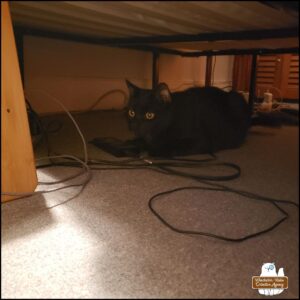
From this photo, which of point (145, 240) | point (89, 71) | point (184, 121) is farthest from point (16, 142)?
point (89, 71)

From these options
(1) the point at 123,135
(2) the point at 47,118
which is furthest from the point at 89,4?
(2) the point at 47,118

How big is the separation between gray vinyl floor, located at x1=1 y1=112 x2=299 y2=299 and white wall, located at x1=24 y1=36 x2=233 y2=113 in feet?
2.85

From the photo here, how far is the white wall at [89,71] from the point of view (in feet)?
5.97

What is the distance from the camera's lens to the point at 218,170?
93 centimetres

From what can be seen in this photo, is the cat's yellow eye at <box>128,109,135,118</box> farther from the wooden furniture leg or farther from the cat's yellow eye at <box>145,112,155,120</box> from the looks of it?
the wooden furniture leg

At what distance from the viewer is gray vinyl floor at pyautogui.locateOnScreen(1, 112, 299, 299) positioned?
0.35 meters

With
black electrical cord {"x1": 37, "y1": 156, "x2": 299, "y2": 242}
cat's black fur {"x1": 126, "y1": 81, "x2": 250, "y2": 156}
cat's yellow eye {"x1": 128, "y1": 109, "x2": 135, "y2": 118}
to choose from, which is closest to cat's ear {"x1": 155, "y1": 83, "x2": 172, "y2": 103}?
cat's black fur {"x1": 126, "y1": 81, "x2": 250, "y2": 156}

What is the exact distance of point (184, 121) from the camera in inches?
45.4

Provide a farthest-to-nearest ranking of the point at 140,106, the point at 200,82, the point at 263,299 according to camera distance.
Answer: the point at 200,82
the point at 140,106
the point at 263,299

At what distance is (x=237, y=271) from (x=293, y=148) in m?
0.17

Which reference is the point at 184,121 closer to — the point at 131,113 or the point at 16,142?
the point at 131,113

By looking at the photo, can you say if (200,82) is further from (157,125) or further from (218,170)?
(218,170)

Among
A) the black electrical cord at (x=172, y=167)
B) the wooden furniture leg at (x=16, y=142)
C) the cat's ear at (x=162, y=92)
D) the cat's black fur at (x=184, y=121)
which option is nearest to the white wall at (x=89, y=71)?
the cat's black fur at (x=184, y=121)

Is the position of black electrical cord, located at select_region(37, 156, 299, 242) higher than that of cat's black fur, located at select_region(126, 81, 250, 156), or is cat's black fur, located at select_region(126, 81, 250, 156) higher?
cat's black fur, located at select_region(126, 81, 250, 156)
